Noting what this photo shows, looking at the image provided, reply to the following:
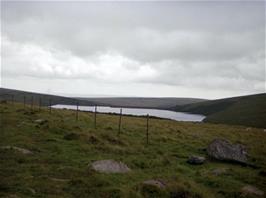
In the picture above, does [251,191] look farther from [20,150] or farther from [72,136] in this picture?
[72,136]

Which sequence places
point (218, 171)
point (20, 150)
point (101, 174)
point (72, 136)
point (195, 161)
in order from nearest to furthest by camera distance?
point (101, 174) < point (218, 171) < point (20, 150) < point (195, 161) < point (72, 136)

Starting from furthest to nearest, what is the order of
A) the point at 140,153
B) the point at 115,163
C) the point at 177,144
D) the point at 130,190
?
the point at 177,144 → the point at 140,153 → the point at 115,163 → the point at 130,190

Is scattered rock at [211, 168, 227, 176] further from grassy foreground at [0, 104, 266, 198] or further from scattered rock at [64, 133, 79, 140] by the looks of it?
scattered rock at [64, 133, 79, 140]

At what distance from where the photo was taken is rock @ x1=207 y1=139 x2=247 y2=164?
2083 centimetres

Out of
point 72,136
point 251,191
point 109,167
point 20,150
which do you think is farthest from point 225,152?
point 20,150

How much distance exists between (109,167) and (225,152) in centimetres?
928

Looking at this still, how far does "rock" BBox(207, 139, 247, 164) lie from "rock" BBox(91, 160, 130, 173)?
311 inches

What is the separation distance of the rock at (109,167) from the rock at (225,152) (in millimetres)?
→ 7890

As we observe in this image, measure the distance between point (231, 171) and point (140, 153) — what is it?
232 inches

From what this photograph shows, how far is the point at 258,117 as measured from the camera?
363 ft

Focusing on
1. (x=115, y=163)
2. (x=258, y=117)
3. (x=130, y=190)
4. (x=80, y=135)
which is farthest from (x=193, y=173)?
(x=258, y=117)

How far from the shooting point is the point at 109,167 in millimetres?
15711

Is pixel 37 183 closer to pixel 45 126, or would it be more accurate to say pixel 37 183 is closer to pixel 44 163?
pixel 44 163

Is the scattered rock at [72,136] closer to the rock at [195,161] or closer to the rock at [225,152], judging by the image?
the rock at [195,161]
